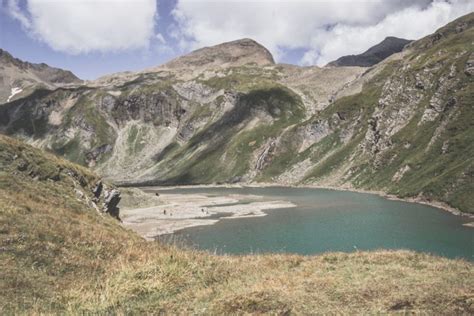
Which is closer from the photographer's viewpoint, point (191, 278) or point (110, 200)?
point (191, 278)

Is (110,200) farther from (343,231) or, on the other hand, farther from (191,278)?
(191,278)

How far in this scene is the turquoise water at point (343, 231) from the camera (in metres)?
65.9

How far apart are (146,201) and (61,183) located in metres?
98.9

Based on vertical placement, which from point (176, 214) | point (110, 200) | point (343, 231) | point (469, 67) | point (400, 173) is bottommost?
point (343, 231)

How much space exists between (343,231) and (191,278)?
6606 centimetres

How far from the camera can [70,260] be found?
1905cm

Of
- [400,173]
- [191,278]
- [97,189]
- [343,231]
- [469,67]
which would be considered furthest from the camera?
[469,67]

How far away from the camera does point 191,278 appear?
16.4 meters

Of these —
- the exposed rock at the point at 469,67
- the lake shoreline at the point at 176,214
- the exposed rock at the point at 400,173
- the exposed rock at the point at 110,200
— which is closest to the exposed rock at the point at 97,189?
the exposed rock at the point at 110,200

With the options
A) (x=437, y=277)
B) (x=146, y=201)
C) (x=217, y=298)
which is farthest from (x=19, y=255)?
(x=146, y=201)

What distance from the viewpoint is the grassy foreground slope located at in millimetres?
12992

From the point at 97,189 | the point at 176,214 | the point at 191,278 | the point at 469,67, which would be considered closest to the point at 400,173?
the point at 469,67

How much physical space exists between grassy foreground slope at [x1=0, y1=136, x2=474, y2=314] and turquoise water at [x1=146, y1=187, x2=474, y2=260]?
104 feet

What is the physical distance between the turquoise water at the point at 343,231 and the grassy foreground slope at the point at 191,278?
104 feet
